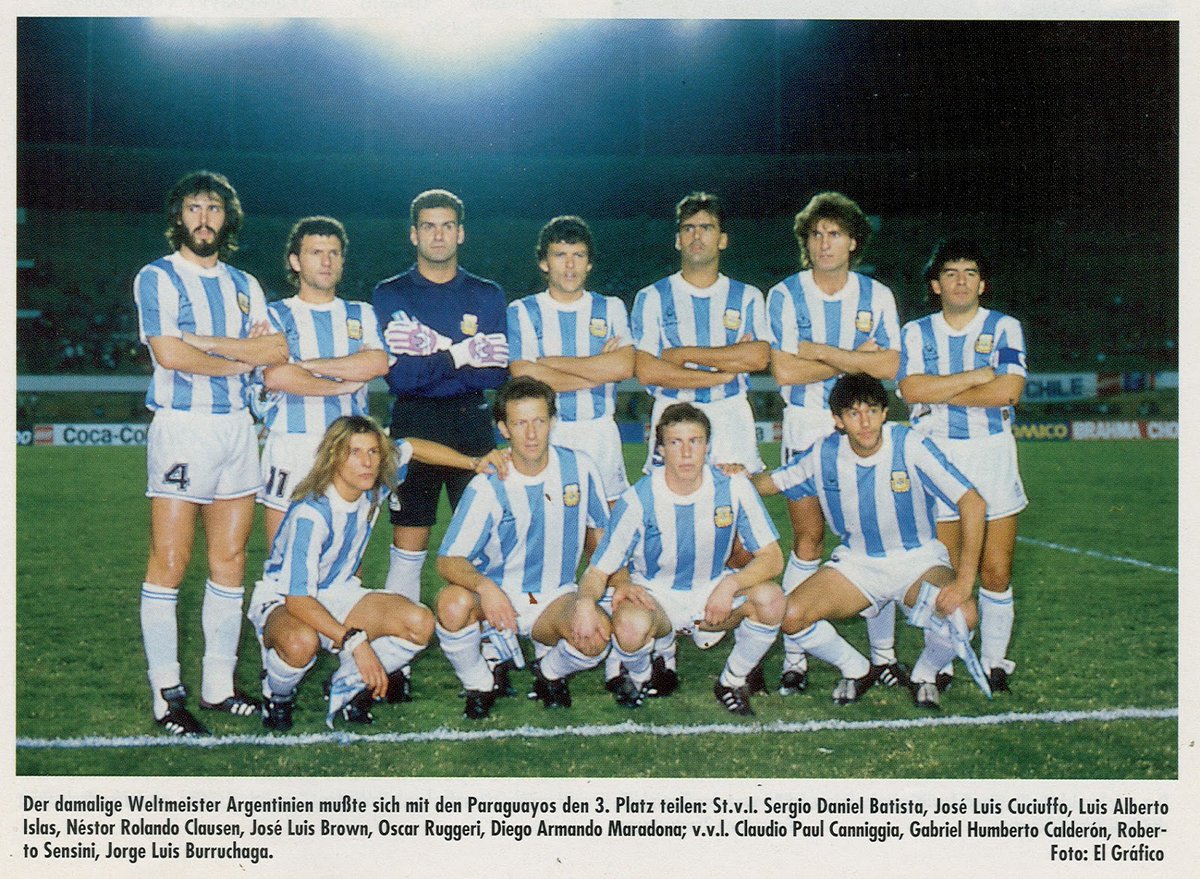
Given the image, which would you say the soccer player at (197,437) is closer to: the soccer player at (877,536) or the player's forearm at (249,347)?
the player's forearm at (249,347)

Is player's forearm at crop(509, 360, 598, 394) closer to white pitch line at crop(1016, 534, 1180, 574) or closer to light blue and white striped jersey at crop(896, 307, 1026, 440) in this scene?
light blue and white striped jersey at crop(896, 307, 1026, 440)

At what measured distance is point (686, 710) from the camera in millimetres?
4160

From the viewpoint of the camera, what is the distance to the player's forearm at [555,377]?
4598 mm

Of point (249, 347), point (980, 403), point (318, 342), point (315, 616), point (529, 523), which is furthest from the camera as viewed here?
point (980, 403)

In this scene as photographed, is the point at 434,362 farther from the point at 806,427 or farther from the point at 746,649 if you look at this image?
the point at 746,649

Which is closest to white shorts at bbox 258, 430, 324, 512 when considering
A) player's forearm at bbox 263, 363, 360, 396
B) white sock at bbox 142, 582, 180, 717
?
player's forearm at bbox 263, 363, 360, 396

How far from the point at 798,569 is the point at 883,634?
42 cm

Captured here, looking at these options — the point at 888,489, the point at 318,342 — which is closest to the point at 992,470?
the point at 888,489

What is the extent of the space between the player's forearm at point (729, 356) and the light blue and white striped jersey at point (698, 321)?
0.15ft

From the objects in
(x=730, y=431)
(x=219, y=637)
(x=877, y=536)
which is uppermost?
(x=730, y=431)

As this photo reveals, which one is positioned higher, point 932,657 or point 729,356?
point 729,356

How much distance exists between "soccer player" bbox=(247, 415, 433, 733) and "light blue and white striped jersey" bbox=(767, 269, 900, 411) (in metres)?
1.65

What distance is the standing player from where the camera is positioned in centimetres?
453

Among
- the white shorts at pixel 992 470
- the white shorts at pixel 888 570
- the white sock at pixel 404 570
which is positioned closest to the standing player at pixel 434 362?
the white sock at pixel 404 570
